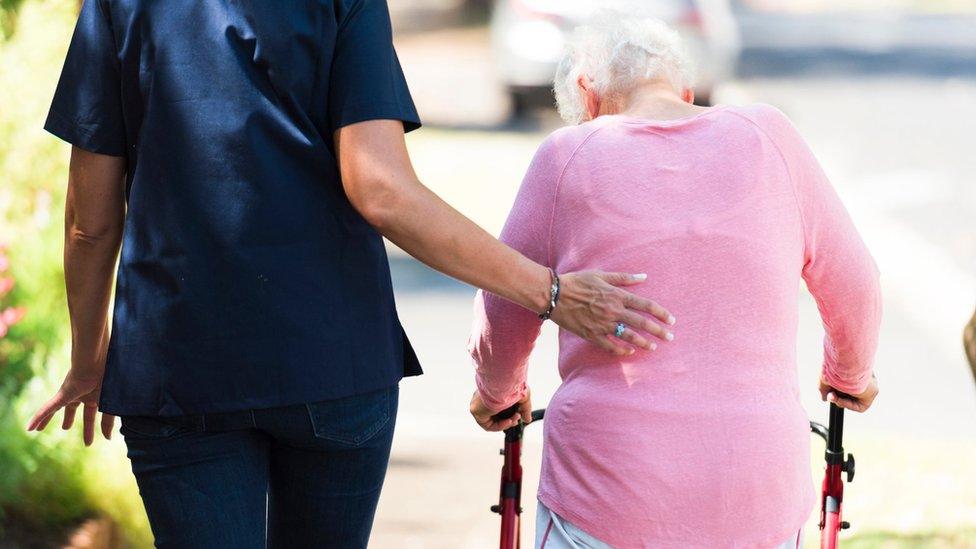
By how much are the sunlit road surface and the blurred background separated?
16mm

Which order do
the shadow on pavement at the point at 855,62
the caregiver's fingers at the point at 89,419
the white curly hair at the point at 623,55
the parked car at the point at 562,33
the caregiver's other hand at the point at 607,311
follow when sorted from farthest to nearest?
1. the shadow on pavement at the point at 855,62
2. the parked car at the point at 562,33
3. the caregiver's fingers at the point at 89,419
4. the white curly hair at the point at 623,55
5. the caregiver's other hand at the point at 607,311

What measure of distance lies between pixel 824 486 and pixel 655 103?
109cm

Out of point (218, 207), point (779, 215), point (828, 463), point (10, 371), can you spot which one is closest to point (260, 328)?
point (218, 207)

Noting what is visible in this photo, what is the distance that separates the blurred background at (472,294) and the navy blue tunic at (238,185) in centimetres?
74

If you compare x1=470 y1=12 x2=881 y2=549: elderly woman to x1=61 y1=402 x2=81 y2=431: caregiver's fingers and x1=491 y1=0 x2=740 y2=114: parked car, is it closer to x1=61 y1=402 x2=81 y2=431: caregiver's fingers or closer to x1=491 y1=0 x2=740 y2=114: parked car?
x1=61 y1=402 x2=81 y2=431: caregiver's fingers

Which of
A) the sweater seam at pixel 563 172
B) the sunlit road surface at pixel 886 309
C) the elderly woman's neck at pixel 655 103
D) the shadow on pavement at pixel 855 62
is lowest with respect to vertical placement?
the shadow on pavement at pixel 855 62

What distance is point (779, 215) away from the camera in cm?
272

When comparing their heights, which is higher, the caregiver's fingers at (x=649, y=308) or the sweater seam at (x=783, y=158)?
the sweater seam at (x=783, y=158)

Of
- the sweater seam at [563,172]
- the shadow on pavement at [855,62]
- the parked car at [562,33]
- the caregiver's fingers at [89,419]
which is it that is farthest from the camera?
the shadow on pavement at [855,62]

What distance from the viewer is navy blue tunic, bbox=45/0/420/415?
8.32 feet

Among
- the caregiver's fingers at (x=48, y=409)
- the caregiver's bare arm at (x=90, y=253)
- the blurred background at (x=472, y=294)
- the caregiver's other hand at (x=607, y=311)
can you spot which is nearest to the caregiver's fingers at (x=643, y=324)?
the caregiver's other hand at (x=607, y=311)

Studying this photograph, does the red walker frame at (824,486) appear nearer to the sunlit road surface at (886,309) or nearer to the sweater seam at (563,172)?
the sweater seam at (563,172)

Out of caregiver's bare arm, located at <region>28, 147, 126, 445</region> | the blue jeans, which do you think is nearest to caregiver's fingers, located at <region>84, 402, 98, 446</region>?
caregiver's bare arm, located at <region>28, 147, 126, 445</region>

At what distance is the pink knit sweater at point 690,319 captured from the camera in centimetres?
266
